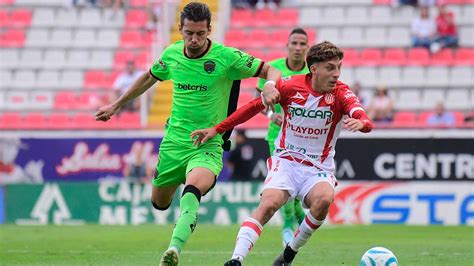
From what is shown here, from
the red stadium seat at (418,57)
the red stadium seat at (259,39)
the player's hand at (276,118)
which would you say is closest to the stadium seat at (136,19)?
the red stadium seat at (259,39)

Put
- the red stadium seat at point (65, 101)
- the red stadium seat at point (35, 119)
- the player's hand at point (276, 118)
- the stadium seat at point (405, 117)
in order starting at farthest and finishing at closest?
the red stadium seat at point (65, 101), the red stadium seat at point (35, 119), the stadium seat at point (405, 117), the player's hand at point (276, 118)

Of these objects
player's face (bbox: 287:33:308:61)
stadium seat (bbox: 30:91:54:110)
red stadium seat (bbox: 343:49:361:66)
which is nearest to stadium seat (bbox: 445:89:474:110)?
red stadium seat (bbox: 343:49:361:66)

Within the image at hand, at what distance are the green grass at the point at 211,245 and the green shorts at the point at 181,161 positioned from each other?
128cm

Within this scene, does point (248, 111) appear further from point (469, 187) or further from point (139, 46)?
point (139, 46)

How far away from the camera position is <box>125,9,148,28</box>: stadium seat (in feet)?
92.5

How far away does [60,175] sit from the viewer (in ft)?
71.1

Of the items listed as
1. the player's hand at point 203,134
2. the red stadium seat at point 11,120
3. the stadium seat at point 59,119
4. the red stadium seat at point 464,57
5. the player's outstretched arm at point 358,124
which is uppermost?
the player's outstretched arm at point 358,124

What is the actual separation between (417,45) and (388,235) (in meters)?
9.56

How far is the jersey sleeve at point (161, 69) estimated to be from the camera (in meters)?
10.5

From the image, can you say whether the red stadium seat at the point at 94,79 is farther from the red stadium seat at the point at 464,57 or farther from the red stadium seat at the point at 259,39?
the red stadium seat at the point at 464,57

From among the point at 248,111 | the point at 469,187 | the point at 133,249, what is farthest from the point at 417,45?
the point at 248,111

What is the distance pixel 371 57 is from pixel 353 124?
54.7ft

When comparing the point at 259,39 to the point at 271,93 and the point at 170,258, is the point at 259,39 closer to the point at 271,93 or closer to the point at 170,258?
the point at 271,93

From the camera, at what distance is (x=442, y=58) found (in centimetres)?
2484
